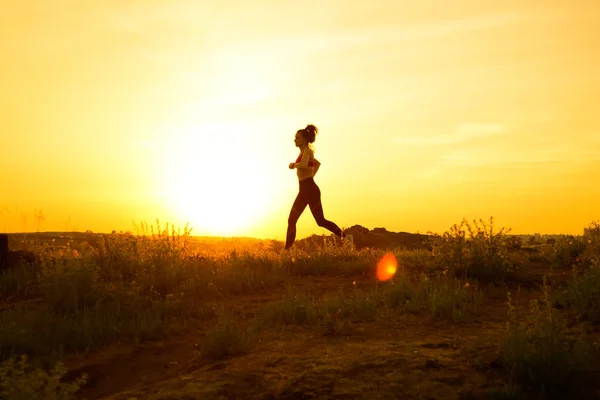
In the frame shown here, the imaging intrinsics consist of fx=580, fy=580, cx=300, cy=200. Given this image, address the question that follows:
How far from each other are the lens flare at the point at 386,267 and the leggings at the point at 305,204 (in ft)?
5.43

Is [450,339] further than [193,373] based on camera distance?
Yes

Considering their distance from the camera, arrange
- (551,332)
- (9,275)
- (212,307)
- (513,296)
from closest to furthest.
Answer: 1. (551,332)
2. (212,307)
3. (513,296)
4. (9,275)

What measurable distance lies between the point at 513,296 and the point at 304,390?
14.5ft

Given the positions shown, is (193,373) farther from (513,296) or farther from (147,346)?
(513,296)

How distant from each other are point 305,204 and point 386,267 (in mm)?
2502

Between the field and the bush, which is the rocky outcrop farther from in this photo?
the bush

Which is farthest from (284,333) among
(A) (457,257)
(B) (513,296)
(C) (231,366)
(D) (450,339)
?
(A) (457,257)

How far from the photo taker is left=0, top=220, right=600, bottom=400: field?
410cm

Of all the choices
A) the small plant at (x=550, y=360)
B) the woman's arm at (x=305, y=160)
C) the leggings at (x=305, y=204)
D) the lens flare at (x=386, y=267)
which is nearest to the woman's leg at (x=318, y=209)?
the leggings at (x=305, y=204)

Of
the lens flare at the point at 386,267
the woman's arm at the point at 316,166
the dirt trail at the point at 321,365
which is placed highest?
the woman's arm at the point at 316,166

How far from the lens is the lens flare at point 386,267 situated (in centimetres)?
890

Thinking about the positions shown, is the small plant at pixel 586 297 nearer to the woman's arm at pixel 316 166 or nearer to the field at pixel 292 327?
the field at pixel 292 327

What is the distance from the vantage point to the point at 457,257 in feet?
29.0

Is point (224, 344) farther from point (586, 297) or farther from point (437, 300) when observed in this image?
point (586, 297)
